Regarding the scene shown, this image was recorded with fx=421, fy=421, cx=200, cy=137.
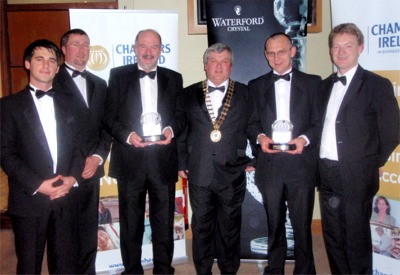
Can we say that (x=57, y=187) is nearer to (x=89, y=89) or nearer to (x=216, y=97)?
(x=89, y=89)

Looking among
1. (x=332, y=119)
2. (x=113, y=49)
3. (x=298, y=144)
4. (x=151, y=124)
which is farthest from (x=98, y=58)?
(x=332, y=119)

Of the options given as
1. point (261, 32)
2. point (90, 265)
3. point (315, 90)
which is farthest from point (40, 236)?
point (261, 32)

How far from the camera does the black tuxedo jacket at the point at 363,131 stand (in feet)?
9.99

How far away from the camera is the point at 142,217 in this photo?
350 cm

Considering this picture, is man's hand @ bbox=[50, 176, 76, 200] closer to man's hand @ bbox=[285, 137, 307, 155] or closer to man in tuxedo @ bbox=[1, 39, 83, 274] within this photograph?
man in tuxedo @ bbox=[1, 39, 83, 274]

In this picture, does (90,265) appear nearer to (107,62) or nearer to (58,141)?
(58,141)

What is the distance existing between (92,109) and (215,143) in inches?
40.2

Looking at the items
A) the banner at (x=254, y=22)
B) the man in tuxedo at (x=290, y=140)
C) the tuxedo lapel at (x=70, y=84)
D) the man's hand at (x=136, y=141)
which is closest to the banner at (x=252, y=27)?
the banner at (x=254, y=22)

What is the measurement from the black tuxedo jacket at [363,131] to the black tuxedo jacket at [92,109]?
1.86 m

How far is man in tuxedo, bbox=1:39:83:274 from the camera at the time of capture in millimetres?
2607

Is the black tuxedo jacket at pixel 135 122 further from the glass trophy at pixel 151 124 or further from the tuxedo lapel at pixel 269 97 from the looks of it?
the tuxedo lapel at pixel 269 97

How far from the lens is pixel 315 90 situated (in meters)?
3.30

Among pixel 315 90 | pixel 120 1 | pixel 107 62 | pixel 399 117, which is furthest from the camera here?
pixel 120 1

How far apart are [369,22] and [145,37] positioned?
1845 millimetres
